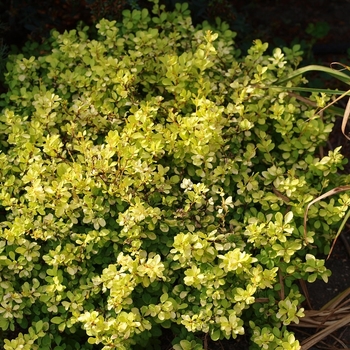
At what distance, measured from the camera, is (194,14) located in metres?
4.04

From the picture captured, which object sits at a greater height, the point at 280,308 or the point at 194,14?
the point at 194,14

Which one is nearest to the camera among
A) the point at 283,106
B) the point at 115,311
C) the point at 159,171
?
the point at 115,311

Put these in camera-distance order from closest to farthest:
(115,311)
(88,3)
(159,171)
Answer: (115,311) < (159,171) < (88,3)

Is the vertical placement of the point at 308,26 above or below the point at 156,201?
below

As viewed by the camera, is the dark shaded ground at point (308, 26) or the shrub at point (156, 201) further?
the dark shaded ground at point (308, 26)

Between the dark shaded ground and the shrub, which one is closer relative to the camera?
the shrub

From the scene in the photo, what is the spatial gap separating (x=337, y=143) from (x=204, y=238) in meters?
1.58

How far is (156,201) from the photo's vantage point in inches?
113

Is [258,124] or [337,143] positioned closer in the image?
[258,124]

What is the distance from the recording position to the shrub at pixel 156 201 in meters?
2.70

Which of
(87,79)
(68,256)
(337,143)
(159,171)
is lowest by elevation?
(337,143)

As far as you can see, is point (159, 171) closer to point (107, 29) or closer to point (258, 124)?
point (258, 124)

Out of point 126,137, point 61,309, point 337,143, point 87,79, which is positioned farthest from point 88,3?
point 61,309

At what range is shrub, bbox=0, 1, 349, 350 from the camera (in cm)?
270
